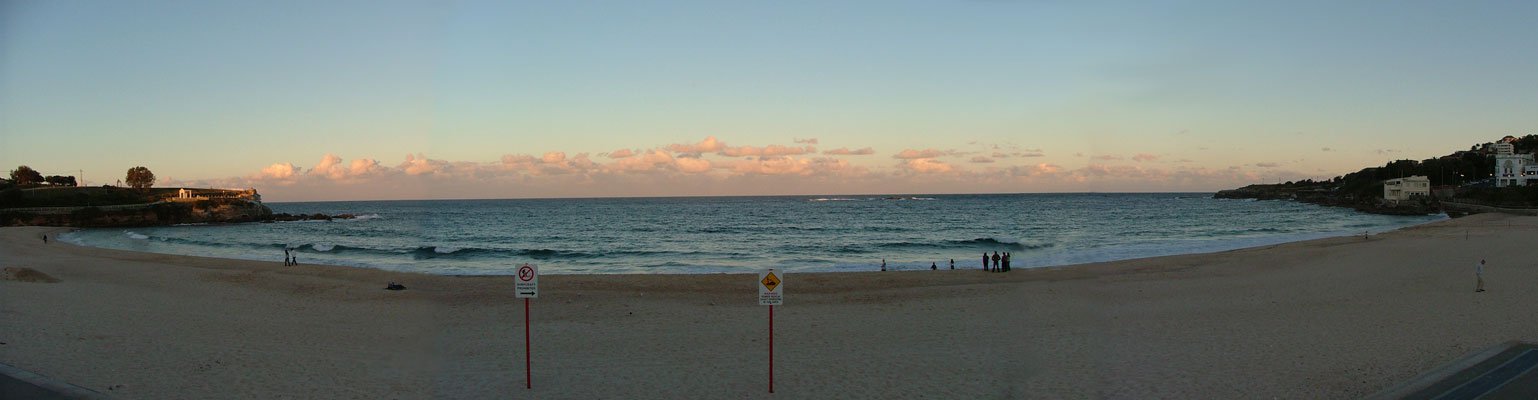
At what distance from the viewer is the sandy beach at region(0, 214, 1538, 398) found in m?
10.9

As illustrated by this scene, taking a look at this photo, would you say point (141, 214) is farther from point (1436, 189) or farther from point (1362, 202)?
point (1436, 189)

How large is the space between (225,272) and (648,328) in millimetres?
21538

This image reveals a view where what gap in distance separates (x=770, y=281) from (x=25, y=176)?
455 ft

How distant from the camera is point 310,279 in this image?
1027 inches

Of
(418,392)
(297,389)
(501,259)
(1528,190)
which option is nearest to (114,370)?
A: (297,389)

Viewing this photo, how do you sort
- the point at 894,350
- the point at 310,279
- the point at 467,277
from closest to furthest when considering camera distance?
the point at 894,350
the point at 310,279
the point at 467,277

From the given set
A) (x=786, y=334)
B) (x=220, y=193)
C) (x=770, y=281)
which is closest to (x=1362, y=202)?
(x=786, y=334)

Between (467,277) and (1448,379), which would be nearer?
(1448,379)

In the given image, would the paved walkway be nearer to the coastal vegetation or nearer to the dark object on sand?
the dark object on sand

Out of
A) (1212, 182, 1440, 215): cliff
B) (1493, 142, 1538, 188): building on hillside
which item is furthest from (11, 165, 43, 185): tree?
(1493, 142, 1538, 188): building on hillside

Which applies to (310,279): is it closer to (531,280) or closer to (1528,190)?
(531,280)

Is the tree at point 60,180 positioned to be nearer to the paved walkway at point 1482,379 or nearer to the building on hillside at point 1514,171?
the paved walkway at point 1482,379

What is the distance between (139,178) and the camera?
380ft

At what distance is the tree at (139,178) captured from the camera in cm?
11494
